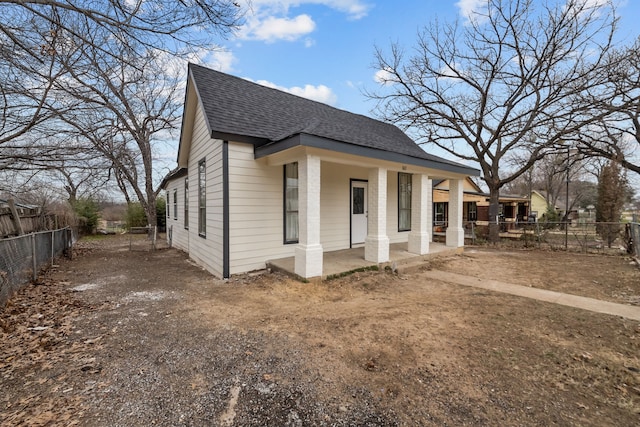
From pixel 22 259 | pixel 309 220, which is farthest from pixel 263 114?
pixel 22 259

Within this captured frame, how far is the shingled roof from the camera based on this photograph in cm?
575

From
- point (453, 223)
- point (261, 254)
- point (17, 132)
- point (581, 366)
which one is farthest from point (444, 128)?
point (17, 132)

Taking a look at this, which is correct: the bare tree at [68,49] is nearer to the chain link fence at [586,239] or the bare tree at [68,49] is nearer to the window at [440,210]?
the chain link fence at [586,239]

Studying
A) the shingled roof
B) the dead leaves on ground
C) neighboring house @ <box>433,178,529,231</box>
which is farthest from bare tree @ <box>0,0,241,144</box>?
neighboring house @ <box>433,178,529,231</box>

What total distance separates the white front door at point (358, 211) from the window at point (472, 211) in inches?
622

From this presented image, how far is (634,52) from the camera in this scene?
9.60 metres

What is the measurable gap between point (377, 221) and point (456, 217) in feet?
13.5

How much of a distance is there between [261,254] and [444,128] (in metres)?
11.3

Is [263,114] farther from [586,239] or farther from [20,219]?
[586,239]

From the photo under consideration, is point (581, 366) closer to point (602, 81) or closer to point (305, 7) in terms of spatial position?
point (305, 7)

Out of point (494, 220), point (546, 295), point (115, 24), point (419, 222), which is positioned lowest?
point (546, 295)

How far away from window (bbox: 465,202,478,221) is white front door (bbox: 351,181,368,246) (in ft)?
51.8

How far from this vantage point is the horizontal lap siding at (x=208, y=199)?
627 cm

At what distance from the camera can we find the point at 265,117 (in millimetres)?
7090
